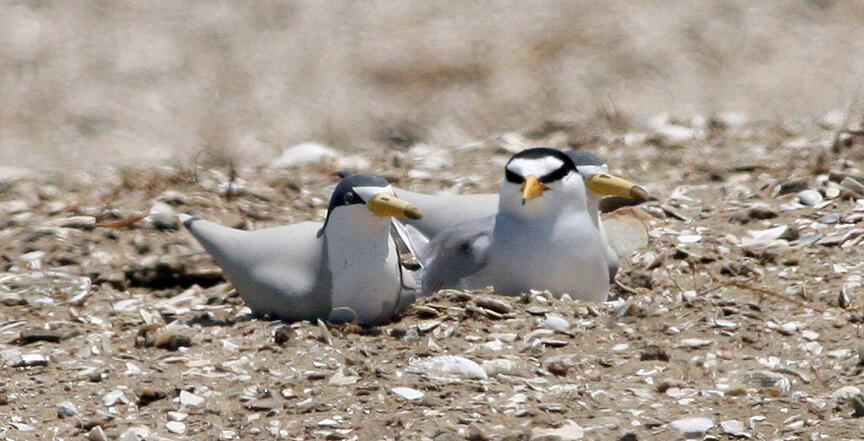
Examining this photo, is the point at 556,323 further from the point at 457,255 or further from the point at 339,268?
the point at 339,268

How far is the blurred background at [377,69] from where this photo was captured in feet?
33.9

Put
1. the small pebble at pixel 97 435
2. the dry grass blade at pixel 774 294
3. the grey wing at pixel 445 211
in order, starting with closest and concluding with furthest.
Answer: the small pebble at pixel 97 435 < the dry grass blade at pixel 774 294 < the grey wing at pixel 445 211

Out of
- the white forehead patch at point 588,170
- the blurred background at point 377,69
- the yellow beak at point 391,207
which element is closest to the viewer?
the yellow beak at point 391,207

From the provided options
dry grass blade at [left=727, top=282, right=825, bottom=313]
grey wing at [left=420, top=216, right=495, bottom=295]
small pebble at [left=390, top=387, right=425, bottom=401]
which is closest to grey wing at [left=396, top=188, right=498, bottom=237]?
grey wing at [left=420, top=216, right=495, bottom=295]

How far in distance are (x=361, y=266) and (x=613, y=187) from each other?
1.19 m

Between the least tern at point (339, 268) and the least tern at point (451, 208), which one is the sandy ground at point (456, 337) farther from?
the least tern at point (451, 208)

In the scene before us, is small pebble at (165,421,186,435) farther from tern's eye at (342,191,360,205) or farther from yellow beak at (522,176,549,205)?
yellow beak at (522,176,549,205)

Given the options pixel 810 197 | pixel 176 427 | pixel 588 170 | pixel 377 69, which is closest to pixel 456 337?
pixel 176 427

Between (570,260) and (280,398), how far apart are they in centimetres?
145

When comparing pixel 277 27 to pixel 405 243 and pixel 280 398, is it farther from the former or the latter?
pixel 280 398

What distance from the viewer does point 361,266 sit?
527cm

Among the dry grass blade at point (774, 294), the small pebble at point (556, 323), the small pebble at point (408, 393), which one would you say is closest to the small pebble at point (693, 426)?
the small pebble at point (408, 393)

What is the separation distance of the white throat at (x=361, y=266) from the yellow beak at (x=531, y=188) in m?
0.54

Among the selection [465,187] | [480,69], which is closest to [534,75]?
[480,69]
